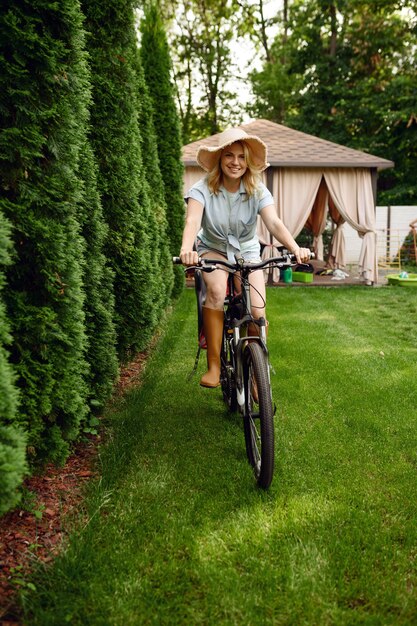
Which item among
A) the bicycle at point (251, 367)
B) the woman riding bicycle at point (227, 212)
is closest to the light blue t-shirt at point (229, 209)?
the woman riding bicycle at point (227, 212)

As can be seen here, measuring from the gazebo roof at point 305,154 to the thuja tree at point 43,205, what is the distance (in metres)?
9.40

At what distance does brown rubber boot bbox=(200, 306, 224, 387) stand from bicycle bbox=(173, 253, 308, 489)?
0.09 meters

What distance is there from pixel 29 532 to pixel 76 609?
2.06ft

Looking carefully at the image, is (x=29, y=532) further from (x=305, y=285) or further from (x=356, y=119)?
(x=356, y=119)

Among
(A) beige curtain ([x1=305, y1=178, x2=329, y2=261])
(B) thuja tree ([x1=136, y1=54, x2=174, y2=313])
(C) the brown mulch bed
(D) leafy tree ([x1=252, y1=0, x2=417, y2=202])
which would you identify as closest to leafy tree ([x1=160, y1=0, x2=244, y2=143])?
(D) leafy tree ([x1=252, y1=0, x2=417, y2=202])

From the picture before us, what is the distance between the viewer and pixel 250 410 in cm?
299

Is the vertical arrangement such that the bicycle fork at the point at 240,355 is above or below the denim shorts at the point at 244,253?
below

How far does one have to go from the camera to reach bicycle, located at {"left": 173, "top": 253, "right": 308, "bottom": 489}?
2.64 m

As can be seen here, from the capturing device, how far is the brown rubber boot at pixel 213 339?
3453mm

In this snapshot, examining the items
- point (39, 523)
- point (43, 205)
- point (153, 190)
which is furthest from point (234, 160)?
point (153, 190)

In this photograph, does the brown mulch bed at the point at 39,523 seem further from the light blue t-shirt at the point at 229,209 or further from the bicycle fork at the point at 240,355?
the light blue t-shirt at the point at 229,209

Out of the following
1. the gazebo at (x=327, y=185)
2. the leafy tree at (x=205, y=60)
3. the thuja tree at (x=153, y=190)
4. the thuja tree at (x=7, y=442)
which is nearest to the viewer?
→ the thuja tree at (x=7, y=442)

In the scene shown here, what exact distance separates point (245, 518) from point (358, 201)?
10.6 metres

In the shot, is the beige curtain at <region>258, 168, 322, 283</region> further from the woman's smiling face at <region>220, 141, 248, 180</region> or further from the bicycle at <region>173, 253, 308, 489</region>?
the bicycle at <region>173, 253, 308, 489</region>
